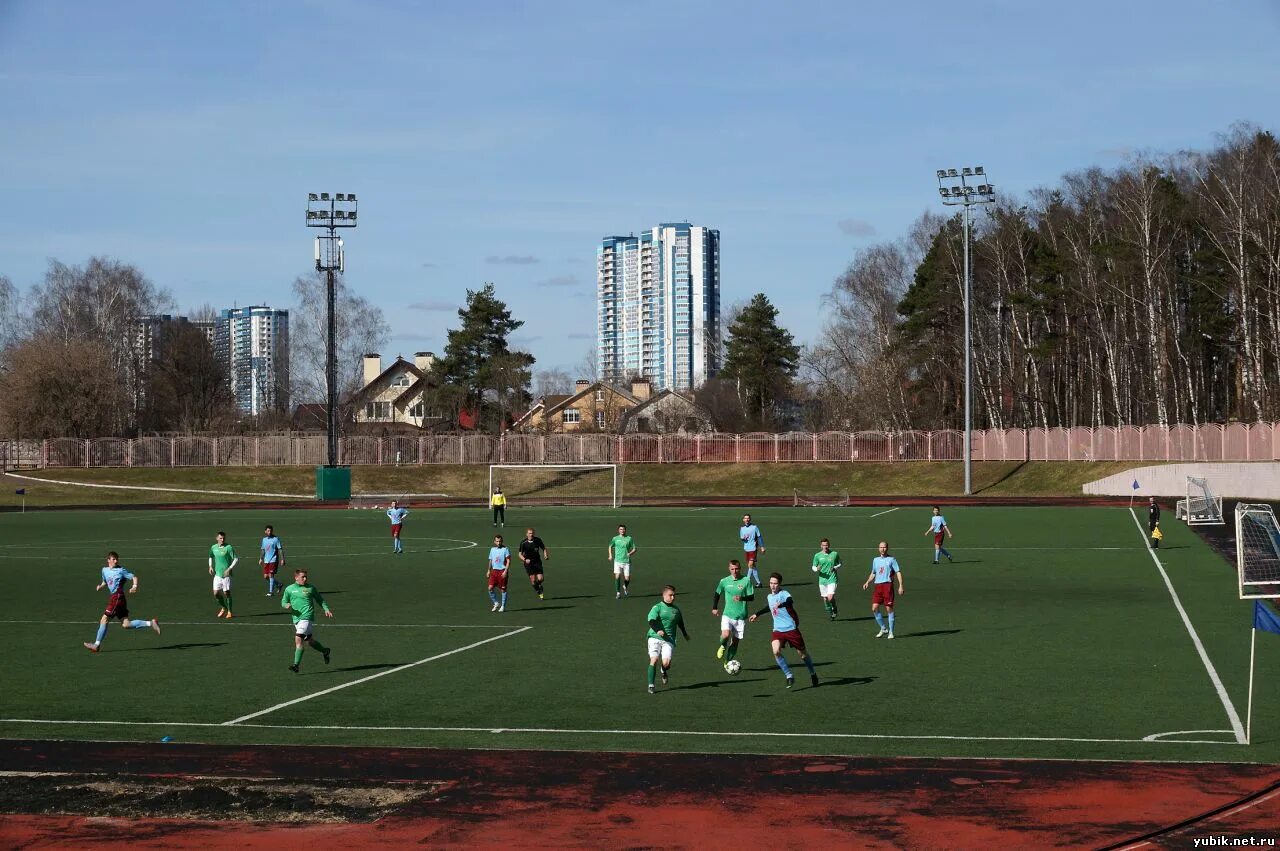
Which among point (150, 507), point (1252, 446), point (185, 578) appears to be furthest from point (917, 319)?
point (185, 578)

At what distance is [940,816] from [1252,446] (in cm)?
5943

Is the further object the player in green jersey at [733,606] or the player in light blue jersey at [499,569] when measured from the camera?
the player in light blue jersey at [499,569]

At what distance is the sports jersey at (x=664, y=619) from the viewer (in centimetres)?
2000

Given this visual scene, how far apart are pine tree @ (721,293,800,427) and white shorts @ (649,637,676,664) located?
314 ft

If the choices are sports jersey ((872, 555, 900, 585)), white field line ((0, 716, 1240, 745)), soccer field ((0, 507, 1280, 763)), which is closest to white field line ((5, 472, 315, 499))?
soccer field ((0, 507, 1280, 763))

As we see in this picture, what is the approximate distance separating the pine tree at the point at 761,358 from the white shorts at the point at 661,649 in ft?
314

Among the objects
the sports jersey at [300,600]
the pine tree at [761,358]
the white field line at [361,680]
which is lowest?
the white field line at [361,680]

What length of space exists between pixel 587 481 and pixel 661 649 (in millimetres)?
66211

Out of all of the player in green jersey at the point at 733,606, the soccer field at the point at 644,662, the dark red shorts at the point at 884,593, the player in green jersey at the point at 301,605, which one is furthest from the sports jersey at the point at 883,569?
the player in green jersey at the point at 301,605

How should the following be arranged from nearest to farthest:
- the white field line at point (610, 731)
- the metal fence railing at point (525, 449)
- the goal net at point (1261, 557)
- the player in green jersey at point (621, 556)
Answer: the white field line at point (610, 731) → the goal net at point (1261, 557) → the player in green jersey at point (621, 556) → the metal fence railing at point (525, 449)

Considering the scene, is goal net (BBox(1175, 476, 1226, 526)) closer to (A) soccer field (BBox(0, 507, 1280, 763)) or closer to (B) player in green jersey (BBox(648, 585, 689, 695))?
(A) soccer field (BBox(0, 507, 1280, 763))

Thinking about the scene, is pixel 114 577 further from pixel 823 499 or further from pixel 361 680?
pixel 823 499

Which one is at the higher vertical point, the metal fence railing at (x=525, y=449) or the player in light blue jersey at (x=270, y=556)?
the metal fence railing at (x=525, y=449)

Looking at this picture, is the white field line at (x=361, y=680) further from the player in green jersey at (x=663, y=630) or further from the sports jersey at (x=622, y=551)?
the player in green jersey at (x=663, y=630)
